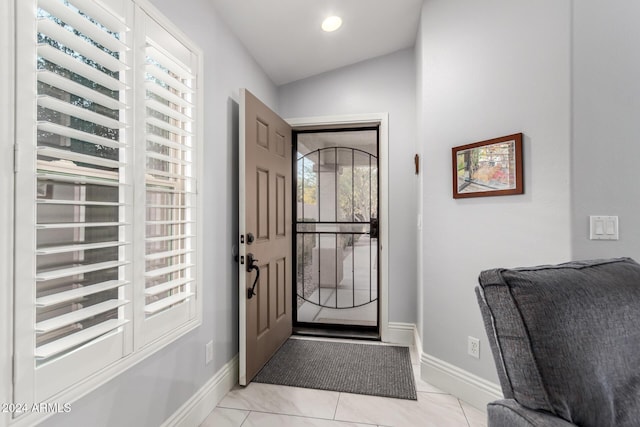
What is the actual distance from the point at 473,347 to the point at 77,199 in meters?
2.25

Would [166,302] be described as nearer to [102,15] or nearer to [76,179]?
[76,179]

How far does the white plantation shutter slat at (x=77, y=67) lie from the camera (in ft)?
3.36

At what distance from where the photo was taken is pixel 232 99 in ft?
7.69

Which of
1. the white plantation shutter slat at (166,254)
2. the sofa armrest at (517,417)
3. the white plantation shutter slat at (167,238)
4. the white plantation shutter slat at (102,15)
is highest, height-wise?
the white plantation shutter slat at (102,15)

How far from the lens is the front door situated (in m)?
2.27

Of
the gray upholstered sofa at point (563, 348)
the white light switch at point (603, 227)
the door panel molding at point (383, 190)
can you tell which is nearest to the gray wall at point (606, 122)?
the white light switch at point (603, 227)

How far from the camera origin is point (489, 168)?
6.60ft

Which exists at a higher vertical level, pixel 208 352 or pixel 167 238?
pixel 167 238

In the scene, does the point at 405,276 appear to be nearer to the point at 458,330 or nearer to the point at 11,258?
the point at 458,330

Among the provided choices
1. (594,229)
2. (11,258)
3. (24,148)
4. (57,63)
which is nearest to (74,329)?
(11,258)

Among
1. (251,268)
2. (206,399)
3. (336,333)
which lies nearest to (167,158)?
(251,268)

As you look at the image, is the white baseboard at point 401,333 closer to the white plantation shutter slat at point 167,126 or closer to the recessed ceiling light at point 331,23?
the white plantation shutter slat at point 167,126

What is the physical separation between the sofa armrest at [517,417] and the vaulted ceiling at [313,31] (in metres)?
2.33

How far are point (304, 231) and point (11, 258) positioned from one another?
259 cm
